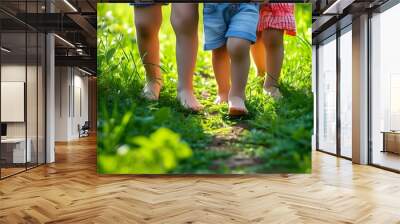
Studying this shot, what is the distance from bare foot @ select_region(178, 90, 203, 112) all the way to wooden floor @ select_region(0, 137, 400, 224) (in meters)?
1.09

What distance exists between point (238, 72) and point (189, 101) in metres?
0.86

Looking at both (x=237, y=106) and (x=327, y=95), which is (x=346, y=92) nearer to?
(x=327, y=95)

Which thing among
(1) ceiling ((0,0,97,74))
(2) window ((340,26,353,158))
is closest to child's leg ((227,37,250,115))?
(1) ceiling ((0,0,97,74))

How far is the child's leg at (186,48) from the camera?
20.7 feet

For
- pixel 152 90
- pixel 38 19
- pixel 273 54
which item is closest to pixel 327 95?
pixel 273 54

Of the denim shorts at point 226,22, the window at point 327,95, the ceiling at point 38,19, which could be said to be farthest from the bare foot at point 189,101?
the window at point 327,95

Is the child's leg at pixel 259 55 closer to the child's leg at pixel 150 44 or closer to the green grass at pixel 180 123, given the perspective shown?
the green grass at pixel 180 123

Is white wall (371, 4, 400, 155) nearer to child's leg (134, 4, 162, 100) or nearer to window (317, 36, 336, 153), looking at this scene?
window (317, 36, 336, 153)

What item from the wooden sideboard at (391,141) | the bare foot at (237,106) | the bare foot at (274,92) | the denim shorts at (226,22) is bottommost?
the wooden sideboard at (391,141)

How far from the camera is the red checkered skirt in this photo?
21.0 feet

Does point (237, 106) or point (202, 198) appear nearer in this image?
point (202, 198)

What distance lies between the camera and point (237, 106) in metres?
6.34

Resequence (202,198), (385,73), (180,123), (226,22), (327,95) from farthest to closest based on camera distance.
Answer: (327,95) < (385,73) < (226,22) < (180,123) < (202,198)

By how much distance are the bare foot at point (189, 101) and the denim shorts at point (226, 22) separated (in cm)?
74
